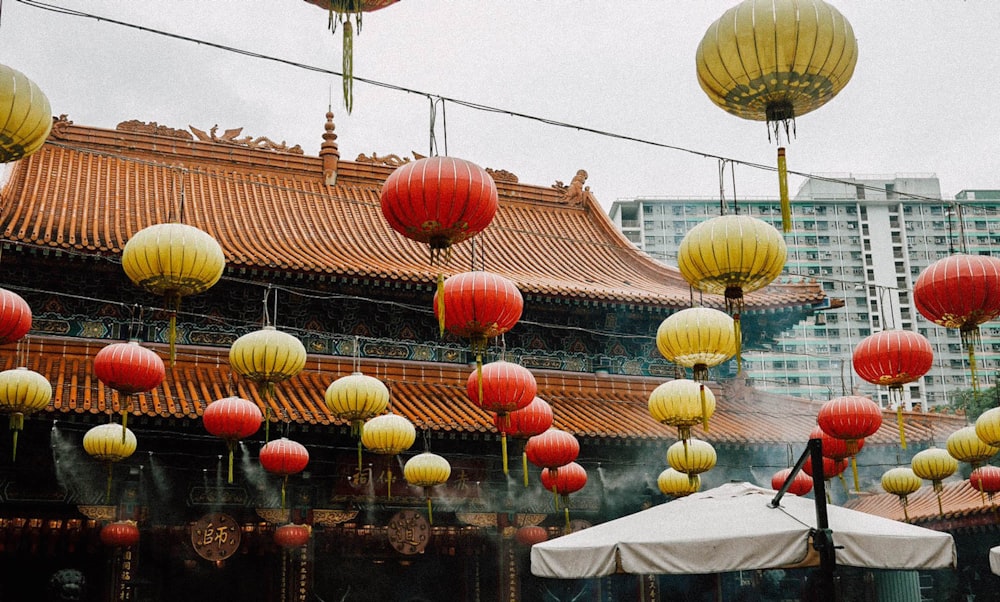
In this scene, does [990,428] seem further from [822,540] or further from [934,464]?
[822,540]

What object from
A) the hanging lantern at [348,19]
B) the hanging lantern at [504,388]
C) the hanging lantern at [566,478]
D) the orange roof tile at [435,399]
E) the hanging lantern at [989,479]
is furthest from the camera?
the hanging lantern at [989,479]

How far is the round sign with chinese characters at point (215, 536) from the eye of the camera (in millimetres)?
11023

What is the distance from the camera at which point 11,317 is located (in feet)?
23.3

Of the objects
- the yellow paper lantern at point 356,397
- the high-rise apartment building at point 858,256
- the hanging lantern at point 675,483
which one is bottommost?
the hanging lantern at point 675,483

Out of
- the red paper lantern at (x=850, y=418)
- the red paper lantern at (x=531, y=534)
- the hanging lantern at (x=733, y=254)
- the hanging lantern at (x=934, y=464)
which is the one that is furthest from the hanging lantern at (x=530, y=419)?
the hanging lantern at (x=934, y=464)

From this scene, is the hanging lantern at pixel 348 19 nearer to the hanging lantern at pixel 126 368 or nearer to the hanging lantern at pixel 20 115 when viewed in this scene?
the hanging lantern at pixel 20 115

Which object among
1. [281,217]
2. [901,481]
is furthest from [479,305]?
[901,481]

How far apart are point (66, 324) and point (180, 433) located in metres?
1.99

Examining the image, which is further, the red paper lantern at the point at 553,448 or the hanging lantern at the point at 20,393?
the red paper lantern at the point at 553,448

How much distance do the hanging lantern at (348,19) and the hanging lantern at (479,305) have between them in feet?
9.67

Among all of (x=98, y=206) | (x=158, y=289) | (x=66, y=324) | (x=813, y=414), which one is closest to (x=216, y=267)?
(x=158, y=289)

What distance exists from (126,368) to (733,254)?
16.8 feet

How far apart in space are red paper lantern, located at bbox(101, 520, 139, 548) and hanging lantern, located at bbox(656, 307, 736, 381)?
609cm

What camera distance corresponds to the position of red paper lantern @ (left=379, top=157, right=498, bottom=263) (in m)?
6.05
